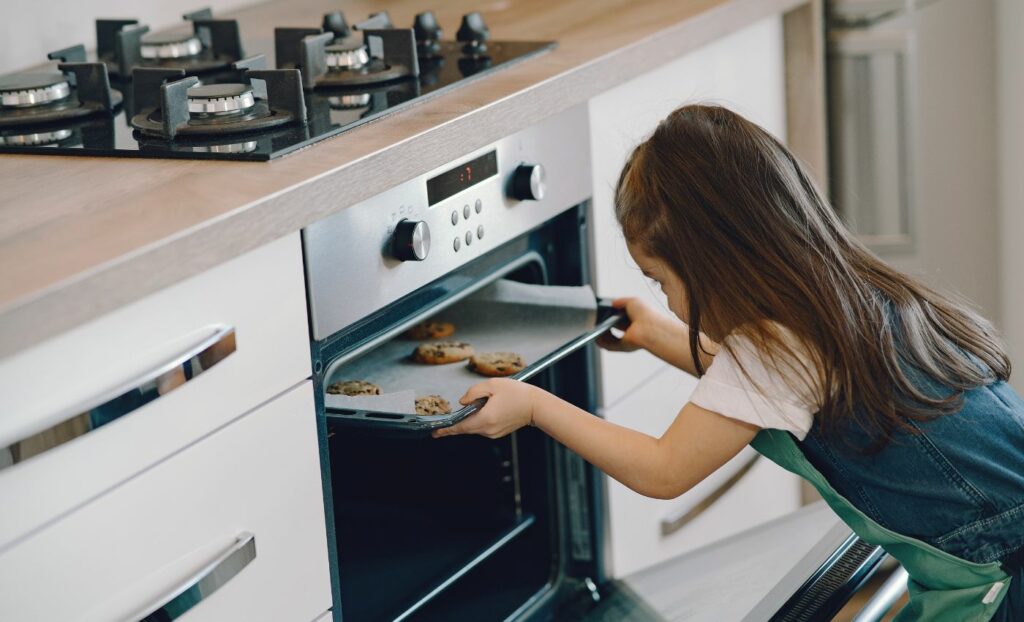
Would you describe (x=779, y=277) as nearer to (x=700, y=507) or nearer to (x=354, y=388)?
(x=354, y=388)

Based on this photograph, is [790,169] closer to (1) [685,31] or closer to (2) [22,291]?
(1) [685,31]

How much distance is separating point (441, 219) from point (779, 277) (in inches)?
12.0

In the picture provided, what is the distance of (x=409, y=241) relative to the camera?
1100 mm

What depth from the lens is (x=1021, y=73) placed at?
6.64ft

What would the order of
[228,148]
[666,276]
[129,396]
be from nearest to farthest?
[129,396], [228,148], [666,276]

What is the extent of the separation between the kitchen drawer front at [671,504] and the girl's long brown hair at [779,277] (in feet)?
1.28

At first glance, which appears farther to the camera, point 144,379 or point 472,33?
point 472,33

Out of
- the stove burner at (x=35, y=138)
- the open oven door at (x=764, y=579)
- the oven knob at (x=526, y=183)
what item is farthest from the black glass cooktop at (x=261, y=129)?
the open oven door at (x=764, y=579)

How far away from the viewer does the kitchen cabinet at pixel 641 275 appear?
1.45 m

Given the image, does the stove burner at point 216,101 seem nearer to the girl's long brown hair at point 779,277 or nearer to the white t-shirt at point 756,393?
the girl's long brown hair at point 779,277

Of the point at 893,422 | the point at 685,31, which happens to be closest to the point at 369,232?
the point at 893,422

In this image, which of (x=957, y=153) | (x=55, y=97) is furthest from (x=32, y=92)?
(x=957, y=153)

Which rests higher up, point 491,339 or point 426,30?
point 426,30

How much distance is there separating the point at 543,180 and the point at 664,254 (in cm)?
22
